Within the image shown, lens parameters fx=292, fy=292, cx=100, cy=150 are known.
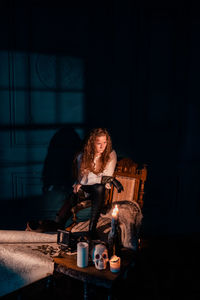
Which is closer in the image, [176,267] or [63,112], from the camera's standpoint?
[176,267]

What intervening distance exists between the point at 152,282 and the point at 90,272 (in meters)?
1.03

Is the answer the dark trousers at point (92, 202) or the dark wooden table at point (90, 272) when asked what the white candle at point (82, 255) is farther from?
the dark trousers at point (92, 202)

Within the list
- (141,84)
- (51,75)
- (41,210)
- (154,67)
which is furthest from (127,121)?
(41,210)

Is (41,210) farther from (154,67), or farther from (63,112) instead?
(154,67)

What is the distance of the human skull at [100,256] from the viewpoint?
226 cm

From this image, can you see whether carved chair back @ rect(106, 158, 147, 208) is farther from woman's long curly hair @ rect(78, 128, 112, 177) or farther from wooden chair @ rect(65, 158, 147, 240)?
woman's long curly hair @ rect(78, 128, 112, 177)

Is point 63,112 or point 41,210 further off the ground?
point 63,112

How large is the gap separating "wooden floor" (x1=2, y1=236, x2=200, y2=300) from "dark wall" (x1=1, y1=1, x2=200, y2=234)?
571mm

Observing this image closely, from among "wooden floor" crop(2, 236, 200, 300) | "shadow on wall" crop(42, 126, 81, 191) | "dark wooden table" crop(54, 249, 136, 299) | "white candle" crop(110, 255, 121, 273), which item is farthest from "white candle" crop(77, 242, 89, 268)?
"shadow on wall" crop(42, 126, 81, 191)

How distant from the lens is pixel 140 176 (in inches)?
132

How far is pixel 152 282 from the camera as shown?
296 centimetres

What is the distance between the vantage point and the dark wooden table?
2.18 meters

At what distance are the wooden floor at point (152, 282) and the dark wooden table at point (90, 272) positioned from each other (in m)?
0.25

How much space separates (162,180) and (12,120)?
7.00 ft
